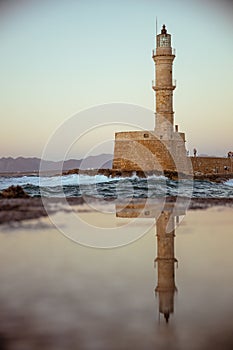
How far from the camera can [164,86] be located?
61.9 feet

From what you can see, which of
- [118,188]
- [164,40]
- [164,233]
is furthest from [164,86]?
[164,233]

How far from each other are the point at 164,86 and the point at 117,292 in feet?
51.0

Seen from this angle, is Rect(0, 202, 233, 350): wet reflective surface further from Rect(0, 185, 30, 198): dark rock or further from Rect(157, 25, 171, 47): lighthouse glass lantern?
Rect(157, 25, 171, 47): lighthouse glass lantern

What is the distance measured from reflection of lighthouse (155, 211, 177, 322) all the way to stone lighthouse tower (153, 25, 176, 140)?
38.2 ft

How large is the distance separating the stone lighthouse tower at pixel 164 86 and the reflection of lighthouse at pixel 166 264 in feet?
38.2

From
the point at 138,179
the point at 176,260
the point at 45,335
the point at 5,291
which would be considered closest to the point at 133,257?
the point at 176,260

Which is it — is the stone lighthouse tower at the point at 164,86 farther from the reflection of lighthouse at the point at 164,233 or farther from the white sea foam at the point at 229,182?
the reflection of lighthouse at the point at 164,233

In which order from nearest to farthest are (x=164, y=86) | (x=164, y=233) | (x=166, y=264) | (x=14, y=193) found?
(x=166, y=264) → (x=164, y=233) → (x=14, y=193) → (x=164, y=86)

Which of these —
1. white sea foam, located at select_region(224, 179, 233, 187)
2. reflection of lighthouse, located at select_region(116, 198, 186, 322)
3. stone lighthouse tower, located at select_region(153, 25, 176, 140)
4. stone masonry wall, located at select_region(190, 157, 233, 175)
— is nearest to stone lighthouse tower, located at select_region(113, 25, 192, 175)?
stone lighthouse tower, located at select_region(153, 25, 176, 140)

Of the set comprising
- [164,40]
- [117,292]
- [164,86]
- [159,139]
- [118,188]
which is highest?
[164,40]

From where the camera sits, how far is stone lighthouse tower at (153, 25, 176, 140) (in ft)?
61.8

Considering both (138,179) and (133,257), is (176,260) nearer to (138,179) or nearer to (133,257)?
(133,257)

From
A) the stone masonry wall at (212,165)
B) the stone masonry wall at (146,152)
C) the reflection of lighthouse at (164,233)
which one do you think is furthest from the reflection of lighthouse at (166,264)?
the stone masonry wall at (212,165)

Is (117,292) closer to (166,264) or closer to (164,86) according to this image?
(166,264)
